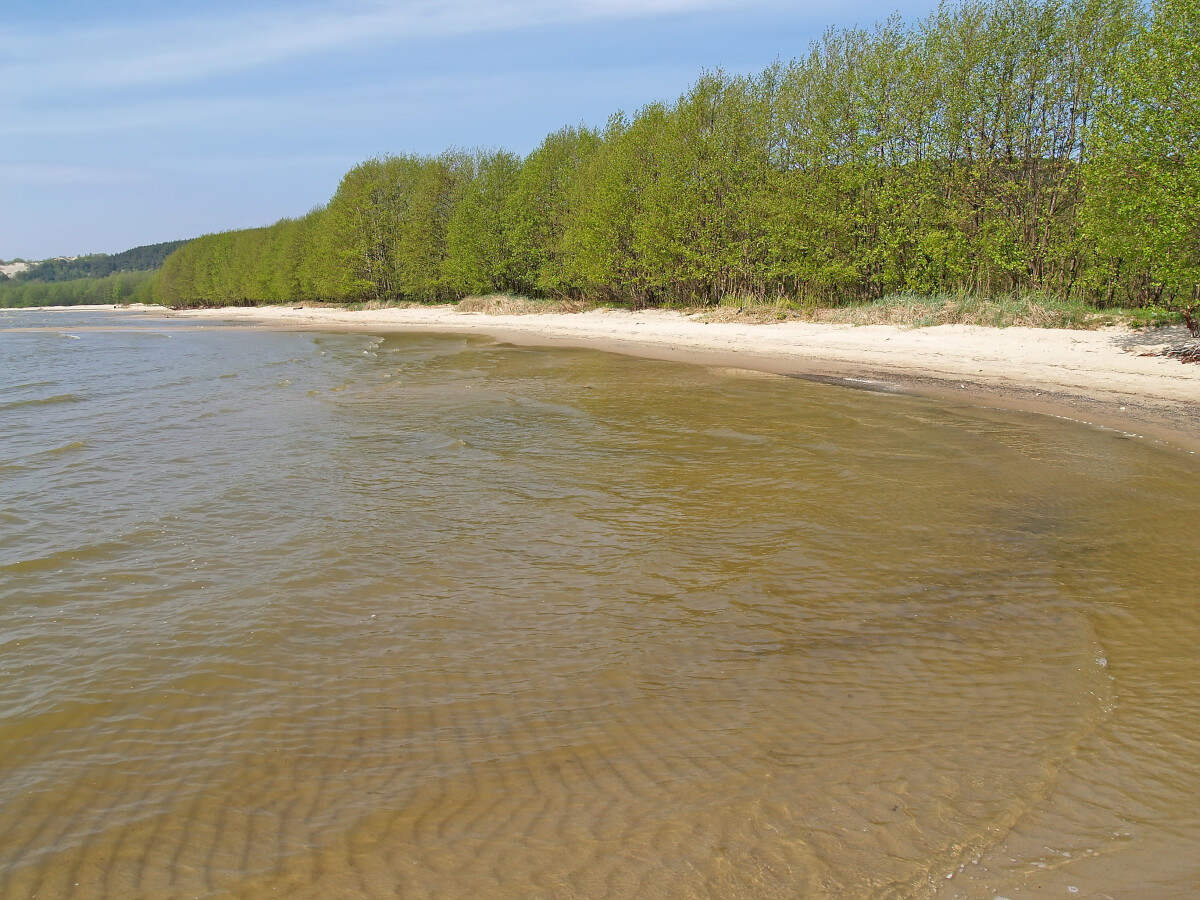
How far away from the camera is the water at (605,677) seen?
2475 millimetres

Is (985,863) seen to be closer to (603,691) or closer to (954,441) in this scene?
(603,691)

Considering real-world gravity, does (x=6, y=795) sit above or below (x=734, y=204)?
below

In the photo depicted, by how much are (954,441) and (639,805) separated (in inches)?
317

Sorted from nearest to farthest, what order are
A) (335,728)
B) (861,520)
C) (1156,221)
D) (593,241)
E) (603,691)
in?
(335,728), (603,691), (861,520), (1156,221), (593,241)

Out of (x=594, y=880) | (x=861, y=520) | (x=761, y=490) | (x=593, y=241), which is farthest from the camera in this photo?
(x=593, y=241)

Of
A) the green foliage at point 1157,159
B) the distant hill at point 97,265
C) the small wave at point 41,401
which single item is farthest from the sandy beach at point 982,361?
the distant hill at point 97,265

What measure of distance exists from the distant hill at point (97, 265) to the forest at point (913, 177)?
187674 millimetres

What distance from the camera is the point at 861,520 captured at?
6152 millimetres

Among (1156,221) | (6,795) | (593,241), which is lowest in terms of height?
(6,795)

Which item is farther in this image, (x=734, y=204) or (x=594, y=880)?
(x=734, y=204)

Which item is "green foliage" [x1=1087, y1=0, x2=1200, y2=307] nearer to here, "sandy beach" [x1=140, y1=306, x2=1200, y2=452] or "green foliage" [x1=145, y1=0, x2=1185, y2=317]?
"green foliage" [x1=145, y1=0, x2=1185, y2=317]

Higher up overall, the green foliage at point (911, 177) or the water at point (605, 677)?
the green foliage at point (911, 177)

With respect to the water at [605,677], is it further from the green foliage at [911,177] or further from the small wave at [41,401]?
the green foliage at [911,177]

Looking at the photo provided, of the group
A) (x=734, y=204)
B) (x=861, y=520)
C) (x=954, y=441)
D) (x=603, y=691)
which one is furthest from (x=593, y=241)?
Result: (x=603, y=691)
